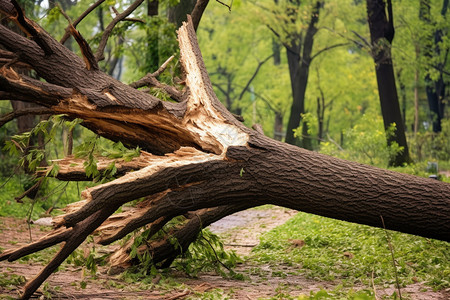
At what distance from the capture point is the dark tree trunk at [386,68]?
14711 mm

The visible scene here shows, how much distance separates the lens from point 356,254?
703cm

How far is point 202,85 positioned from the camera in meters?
6.18

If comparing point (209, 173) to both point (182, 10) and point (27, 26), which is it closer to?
point (27, 26)

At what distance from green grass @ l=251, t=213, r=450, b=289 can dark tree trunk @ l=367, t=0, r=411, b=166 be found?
260 inches

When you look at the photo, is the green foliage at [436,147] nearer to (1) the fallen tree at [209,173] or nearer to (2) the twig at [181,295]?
(1) the fallen tree at [209,173]

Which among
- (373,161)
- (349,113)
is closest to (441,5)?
(349,113)

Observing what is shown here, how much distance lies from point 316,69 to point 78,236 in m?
22.2

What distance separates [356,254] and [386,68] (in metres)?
9.15

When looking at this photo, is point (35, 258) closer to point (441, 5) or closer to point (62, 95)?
point (62, 95)

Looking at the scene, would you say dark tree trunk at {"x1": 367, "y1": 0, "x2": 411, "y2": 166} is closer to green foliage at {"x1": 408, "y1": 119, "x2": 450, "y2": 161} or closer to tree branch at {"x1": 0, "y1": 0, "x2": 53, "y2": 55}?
green foliage at {"x1": 408, "y1": 119, "x2": 450, "y2": 161}

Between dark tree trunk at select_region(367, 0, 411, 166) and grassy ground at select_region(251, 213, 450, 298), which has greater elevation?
dark tree trunk at select_region(367, 0, 411, 166)

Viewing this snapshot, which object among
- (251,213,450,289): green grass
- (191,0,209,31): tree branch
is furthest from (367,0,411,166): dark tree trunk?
(191,0,209,31): tree branch

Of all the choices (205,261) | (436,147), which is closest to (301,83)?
(436,147)

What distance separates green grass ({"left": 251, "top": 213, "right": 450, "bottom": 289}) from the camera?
5.86 m
